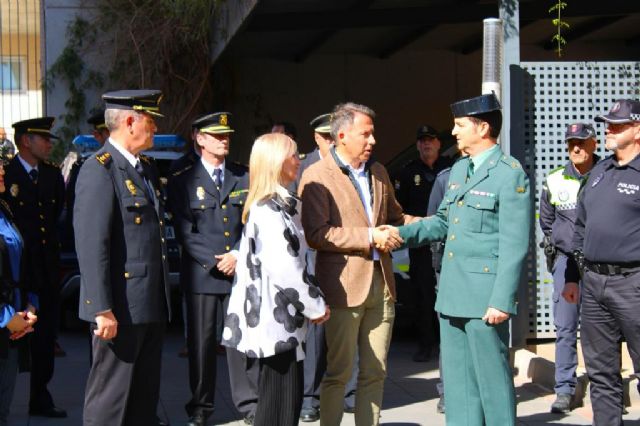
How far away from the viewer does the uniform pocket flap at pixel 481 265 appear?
6.00 meters

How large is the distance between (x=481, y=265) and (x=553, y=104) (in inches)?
147

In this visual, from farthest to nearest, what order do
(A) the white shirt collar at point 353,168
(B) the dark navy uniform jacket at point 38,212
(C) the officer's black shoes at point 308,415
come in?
1. (B) the dark navy uniform jacket at point 38,212
2. (C) the officer's black shoes at point 308,415
3. (A) the white shirt collar at point 353,168

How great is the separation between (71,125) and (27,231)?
6.81 meters

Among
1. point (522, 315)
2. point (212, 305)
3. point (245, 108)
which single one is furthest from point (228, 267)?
point (245, 108)

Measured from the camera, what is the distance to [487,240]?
19.8 feet

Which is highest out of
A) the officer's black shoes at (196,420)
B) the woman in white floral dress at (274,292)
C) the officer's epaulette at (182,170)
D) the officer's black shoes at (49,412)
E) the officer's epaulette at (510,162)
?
the officer's epaulette at (510,162)

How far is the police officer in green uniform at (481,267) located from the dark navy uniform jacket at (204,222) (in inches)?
71.9

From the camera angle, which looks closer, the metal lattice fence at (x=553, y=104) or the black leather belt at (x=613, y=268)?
the black leather belt at (x=613, y=268)

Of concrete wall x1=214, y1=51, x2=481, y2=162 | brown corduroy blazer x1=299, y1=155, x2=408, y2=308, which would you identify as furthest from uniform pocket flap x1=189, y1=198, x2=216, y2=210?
concrete wall x1=214, y1=51, x2=481, y2=162

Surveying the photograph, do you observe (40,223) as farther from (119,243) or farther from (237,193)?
(119,243)

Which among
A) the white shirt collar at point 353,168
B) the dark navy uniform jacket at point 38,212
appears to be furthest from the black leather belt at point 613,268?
the dark navy uniform jacket at point 38,212

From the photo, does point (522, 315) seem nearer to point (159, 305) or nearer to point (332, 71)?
point (159, 305)

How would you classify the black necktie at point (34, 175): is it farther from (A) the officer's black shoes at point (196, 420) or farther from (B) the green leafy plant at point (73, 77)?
(B) the green leafy plant at point (73, 77)

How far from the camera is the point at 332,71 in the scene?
18.1 metres
